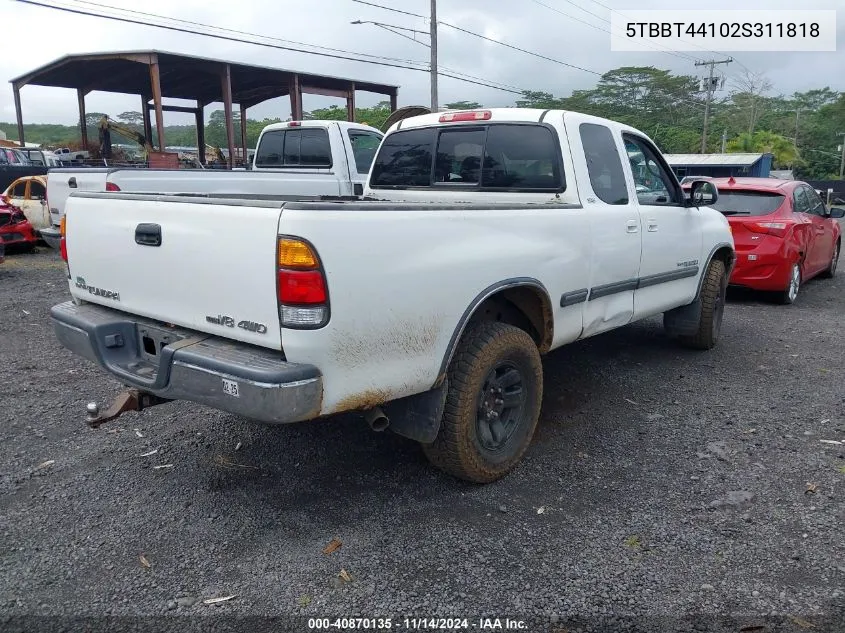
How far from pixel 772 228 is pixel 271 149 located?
6656 millimetres

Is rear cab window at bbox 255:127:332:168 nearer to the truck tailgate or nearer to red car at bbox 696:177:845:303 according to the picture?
red car at bbox 696:177:845:303

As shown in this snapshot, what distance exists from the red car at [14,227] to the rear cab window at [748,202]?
11.1 m

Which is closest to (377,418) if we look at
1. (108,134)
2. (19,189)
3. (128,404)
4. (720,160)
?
(128,404)

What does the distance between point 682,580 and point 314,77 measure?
18.4m

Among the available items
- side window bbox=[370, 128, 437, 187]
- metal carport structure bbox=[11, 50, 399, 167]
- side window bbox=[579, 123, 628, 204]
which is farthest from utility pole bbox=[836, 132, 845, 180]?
side window bbox=[370, 128, 437, 187]

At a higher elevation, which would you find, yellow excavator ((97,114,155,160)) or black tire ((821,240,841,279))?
yellow excavator ((97,114,155,160))

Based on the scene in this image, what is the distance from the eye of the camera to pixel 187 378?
2.84 metres

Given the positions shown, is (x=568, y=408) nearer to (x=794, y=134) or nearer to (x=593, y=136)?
(x=593, y=136)

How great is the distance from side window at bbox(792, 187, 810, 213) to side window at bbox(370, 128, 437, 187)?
5777 millimetres

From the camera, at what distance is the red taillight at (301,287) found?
2.59 m

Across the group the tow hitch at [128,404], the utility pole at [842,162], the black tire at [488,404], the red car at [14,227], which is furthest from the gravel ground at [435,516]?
the utility pole at [842,162]

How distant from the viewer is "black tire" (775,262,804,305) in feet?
26.7

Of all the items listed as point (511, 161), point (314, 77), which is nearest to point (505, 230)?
point (511, 161)

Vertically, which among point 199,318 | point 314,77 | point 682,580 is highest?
point 314,77
